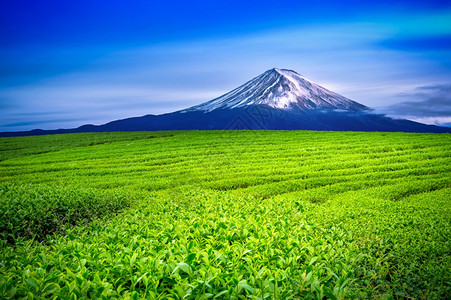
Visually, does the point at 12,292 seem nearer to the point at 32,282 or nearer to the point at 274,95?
the point at 32,282

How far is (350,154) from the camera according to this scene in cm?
2558

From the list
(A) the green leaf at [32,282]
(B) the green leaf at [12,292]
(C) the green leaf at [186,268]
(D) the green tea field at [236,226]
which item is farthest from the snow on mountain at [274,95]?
(B) the green leaf at [12,292]

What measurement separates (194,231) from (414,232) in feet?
18.3

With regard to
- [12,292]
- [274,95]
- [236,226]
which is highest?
[274,95]

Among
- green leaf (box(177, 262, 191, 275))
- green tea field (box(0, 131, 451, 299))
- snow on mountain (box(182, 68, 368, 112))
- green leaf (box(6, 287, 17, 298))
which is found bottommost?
green tea field (box(0, 131, 451, 299))

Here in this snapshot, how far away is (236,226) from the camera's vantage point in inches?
231

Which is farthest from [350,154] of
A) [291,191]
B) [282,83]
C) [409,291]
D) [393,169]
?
[282,83]

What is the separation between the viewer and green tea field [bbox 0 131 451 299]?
359 centimetres

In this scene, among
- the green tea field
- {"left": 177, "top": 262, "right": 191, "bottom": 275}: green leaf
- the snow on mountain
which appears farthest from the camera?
the snow on mountain

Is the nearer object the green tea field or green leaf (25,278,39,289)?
green leaf (25,278,39,289)

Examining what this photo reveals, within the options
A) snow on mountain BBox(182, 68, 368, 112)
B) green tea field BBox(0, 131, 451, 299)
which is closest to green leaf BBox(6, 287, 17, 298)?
green tea field BBox(0, 131, 451, 299)

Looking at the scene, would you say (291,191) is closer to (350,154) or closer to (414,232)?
(414,232)

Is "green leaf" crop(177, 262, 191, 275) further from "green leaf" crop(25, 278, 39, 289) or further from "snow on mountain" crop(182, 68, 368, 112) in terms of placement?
"snow on mountain" crop(182, 68, 368, 112)

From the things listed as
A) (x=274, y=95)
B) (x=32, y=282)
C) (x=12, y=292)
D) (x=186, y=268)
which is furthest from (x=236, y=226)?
(x=274, y=95)
